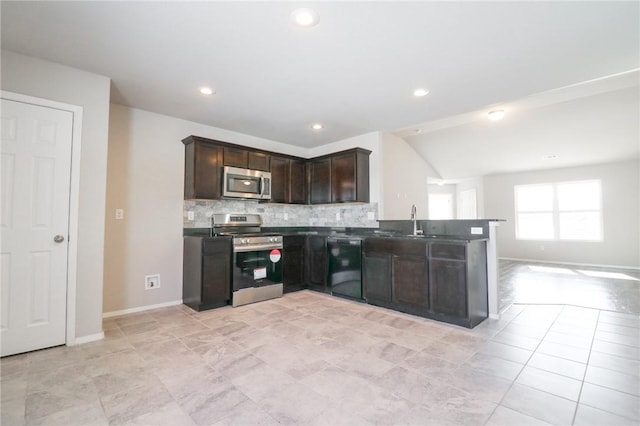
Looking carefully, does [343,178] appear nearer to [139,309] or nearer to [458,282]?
[458,282]

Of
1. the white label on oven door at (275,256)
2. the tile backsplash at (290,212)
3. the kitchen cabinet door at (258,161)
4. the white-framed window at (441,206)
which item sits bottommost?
the white label on oven door at (275,256)

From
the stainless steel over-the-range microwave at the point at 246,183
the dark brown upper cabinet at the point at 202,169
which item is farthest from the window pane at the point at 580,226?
the dark brown upper cabinet at the point at 202,169

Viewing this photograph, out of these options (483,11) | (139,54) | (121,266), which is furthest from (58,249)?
(483,11)

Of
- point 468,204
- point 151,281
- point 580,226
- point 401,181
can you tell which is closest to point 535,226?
point 580,226

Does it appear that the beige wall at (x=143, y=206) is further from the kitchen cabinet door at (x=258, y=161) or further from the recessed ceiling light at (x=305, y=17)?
the recessed ceiling light at (x=305, y=17)

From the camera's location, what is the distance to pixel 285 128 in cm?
428

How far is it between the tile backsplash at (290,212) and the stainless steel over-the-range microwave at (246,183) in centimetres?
38

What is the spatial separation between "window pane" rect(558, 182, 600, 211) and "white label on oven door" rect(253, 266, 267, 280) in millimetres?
7704

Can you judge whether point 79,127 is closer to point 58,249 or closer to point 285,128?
point 58,249

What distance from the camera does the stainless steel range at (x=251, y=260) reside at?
145 inches

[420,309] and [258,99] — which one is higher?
[258,99]

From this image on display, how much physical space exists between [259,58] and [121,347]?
2723 mm

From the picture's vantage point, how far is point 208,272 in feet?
11.4

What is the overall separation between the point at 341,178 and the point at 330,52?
2326 mm
